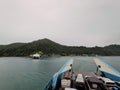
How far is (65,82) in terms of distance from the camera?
1698cm

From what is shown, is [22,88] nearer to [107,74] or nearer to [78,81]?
[78,81]

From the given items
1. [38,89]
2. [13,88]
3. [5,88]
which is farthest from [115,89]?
[5,88]

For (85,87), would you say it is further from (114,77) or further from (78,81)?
(114,77)

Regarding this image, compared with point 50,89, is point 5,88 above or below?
below

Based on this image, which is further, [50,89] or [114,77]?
[114,77]

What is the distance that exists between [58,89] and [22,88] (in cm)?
1238

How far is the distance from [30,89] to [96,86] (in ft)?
51.5

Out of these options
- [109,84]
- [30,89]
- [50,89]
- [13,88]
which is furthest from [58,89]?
[13,88]

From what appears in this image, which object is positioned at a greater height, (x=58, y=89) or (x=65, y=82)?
(x=65, y=82)

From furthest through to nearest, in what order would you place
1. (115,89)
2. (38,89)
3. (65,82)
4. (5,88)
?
(5,88)
(38,89)
(65,82)
(115,89)

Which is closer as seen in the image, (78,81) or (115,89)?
(115,89)

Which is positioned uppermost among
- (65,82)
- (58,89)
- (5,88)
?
(65,82)

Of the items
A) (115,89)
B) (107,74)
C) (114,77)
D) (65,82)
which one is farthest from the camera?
(107,74)

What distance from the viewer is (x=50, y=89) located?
698 inches
